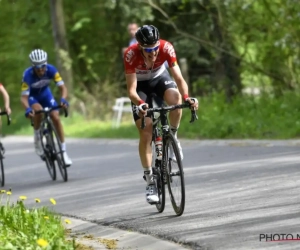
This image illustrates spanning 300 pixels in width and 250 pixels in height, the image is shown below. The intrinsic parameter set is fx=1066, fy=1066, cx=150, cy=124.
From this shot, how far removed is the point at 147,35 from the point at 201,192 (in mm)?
2370

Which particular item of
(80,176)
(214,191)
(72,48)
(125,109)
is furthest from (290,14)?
(72,48)

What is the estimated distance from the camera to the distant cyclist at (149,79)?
1027cm

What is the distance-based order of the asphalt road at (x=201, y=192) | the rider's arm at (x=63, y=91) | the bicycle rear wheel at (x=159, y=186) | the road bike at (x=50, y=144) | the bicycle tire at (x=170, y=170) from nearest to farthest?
the asphalt road at (x=201, y=192) < the bicycle tire at (x=170, y=170) < the bicycle rear wheel at (x=159, y=186) < the road bike at (x=50, y=144) < the rider's arm at (x=63, y=91)

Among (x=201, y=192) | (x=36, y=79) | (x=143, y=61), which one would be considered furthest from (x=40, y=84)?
(x=143, y=61)

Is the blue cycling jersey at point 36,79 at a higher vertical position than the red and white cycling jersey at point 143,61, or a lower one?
higher

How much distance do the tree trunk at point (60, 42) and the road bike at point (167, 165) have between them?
2488cm

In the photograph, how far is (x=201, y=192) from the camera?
465 inches

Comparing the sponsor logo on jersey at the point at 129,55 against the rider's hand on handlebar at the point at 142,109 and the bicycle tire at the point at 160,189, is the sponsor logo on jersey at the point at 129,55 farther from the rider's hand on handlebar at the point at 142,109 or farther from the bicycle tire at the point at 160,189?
the bicycle tire at the point at 160,189

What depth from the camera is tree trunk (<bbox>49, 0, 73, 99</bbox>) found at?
35438mm

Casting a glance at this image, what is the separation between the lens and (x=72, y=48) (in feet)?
143

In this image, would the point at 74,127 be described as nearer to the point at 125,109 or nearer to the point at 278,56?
the point at 125,109

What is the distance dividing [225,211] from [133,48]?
1.89 m

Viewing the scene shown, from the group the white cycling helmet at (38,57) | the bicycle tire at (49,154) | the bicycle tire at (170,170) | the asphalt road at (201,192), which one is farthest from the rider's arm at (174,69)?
the bicycle tire at (49,154)

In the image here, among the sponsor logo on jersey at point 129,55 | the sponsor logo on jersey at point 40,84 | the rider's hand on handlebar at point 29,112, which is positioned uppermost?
the sponsor logo on jersey at point 40,84
